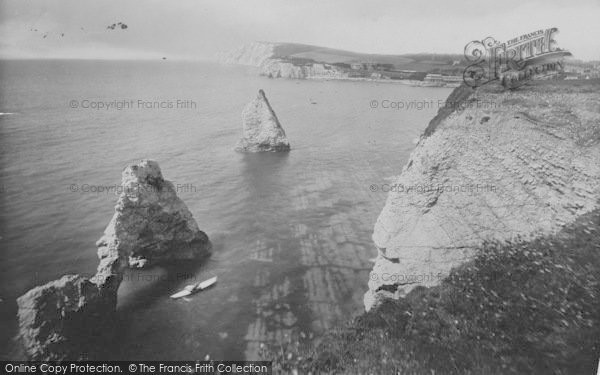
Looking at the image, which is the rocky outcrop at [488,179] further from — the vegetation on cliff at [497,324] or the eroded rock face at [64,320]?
the eroded rock face at [64,320]

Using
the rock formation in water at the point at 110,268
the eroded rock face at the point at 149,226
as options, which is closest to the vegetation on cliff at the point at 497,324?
the rock formation in water at the point at 110,268

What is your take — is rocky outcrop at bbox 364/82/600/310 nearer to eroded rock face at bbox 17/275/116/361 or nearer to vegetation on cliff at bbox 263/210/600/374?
vegetation on cliff at bbox 263/210/600/374

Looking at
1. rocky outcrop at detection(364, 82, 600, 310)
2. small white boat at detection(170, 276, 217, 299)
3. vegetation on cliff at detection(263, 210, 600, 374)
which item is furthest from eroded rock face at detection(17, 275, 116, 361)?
rocky outcrop at detection(364, 82, 600, 310)

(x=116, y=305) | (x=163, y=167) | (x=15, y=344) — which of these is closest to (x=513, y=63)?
(x=116, y=305)

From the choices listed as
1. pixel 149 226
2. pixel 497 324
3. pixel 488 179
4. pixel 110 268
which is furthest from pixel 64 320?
pixel 488 179

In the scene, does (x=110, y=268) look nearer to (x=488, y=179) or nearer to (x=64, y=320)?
(x=64, y=320)

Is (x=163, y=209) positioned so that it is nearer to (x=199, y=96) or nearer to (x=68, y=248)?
(x=68, y=248)
